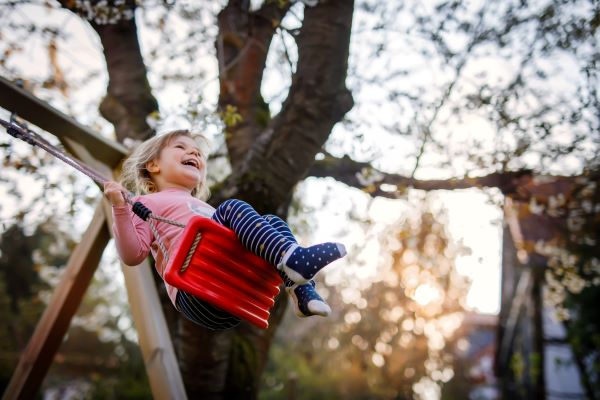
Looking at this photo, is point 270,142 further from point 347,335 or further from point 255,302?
point 347,335

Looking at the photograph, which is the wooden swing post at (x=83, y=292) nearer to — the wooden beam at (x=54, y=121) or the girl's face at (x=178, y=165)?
the wooden beam at (x=54, y=121)

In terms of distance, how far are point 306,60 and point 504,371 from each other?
9.87 meters

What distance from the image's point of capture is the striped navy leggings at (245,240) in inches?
74.8

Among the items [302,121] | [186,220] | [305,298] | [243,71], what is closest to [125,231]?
[186,220]

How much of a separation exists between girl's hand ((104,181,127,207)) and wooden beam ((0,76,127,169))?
57.3 inches

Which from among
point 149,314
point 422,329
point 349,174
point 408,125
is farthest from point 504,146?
point 422,329

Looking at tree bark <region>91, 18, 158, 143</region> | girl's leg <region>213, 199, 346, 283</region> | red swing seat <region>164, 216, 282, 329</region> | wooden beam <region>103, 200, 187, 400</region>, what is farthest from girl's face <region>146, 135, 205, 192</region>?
tree bark <region>91, 18, 158, 143</region>

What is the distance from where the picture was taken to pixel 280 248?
6.20ft

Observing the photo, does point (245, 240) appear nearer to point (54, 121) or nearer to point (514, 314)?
point (54, 121)

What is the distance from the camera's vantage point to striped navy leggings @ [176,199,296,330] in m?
1.90

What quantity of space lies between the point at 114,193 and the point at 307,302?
0.88m

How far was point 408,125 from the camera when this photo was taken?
5.11m

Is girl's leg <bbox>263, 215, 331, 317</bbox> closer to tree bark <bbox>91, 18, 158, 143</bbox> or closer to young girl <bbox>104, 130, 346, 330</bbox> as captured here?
young girl <bbox>104, 130, 346, 330</bbox>

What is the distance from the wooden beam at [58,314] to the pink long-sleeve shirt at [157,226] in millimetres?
1489
